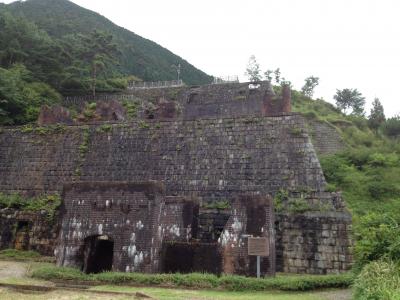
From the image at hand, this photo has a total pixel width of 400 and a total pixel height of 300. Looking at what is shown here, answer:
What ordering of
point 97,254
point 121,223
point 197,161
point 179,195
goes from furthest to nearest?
point 197,161 → point 179,195 → point 97,254 → point 121,223

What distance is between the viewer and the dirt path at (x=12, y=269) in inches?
436

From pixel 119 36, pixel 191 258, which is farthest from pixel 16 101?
pixel 119 36

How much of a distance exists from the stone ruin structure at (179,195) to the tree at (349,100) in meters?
47.0

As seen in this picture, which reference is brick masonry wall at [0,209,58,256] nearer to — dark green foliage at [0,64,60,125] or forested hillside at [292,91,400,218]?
dark green foliage at [0,64,60,125]

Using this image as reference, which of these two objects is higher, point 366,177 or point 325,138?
point 325,138

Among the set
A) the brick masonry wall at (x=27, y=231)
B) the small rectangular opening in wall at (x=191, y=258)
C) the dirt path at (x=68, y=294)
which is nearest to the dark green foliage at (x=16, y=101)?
the brick masonry wall at (x=27, y=231)

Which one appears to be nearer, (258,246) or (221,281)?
(221,281)

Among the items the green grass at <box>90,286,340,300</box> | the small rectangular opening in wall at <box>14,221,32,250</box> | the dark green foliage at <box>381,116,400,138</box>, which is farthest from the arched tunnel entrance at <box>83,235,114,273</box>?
the dark green foliage at <box>381,116,400,138</box>

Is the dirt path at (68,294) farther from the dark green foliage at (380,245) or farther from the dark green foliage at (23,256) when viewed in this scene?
the dark green foliage at (23,256)

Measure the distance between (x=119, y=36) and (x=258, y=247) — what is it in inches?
3081

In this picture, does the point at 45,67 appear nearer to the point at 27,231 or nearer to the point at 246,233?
the point at 27,231

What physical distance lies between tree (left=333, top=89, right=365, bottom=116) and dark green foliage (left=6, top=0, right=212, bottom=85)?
20.5 metres

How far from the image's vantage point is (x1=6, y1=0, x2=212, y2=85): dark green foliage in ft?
217

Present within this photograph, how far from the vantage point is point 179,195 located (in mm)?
15109
